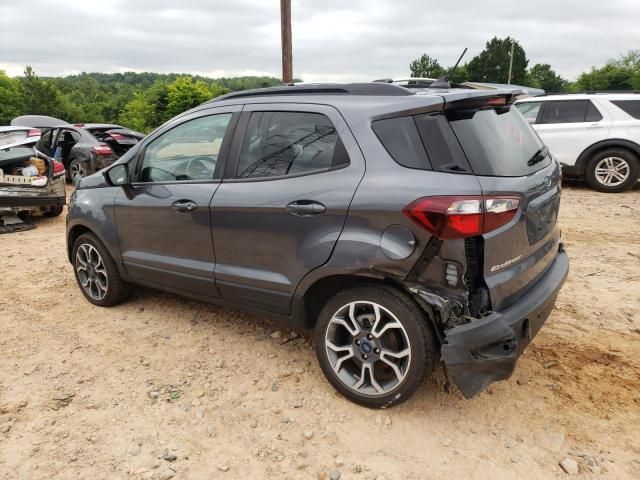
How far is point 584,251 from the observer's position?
5.37 metres

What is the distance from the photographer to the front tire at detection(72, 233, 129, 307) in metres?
4.05

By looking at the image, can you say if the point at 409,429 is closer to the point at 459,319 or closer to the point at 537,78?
the point at 459,319

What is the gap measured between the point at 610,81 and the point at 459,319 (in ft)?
201

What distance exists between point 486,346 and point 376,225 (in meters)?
0.78

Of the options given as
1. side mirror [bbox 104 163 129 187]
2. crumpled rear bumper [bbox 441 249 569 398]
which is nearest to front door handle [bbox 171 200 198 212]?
side mirror [bbox 104 163 129 187]

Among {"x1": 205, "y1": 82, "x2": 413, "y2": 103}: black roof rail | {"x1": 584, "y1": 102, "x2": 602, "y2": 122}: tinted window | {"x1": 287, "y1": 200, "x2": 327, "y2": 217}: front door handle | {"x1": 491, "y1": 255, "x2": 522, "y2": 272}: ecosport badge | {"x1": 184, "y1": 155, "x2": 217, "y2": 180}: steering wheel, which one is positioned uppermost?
{"x1": 205, "y1": 82, "x2": 413, "y2": 103}: black roof rail

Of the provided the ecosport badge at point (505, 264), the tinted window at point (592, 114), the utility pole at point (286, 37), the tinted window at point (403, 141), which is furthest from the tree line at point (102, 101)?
the ecosport badge at point (505, 264)

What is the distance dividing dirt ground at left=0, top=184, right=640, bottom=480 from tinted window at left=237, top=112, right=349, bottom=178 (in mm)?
1306

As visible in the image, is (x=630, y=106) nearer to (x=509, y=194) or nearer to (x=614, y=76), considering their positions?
(x=509, y=194)

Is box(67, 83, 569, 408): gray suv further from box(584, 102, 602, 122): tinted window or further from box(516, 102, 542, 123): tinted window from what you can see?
box(516, 102, 542, 123): tinted window

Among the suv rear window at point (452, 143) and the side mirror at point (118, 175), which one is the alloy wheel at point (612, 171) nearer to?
the suv rear window at point (452, 143)

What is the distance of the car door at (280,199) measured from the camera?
8.66 ft

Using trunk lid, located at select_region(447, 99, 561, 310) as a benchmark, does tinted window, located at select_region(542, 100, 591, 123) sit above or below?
above

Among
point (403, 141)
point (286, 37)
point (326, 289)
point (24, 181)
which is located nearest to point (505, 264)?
point (403, 141)
